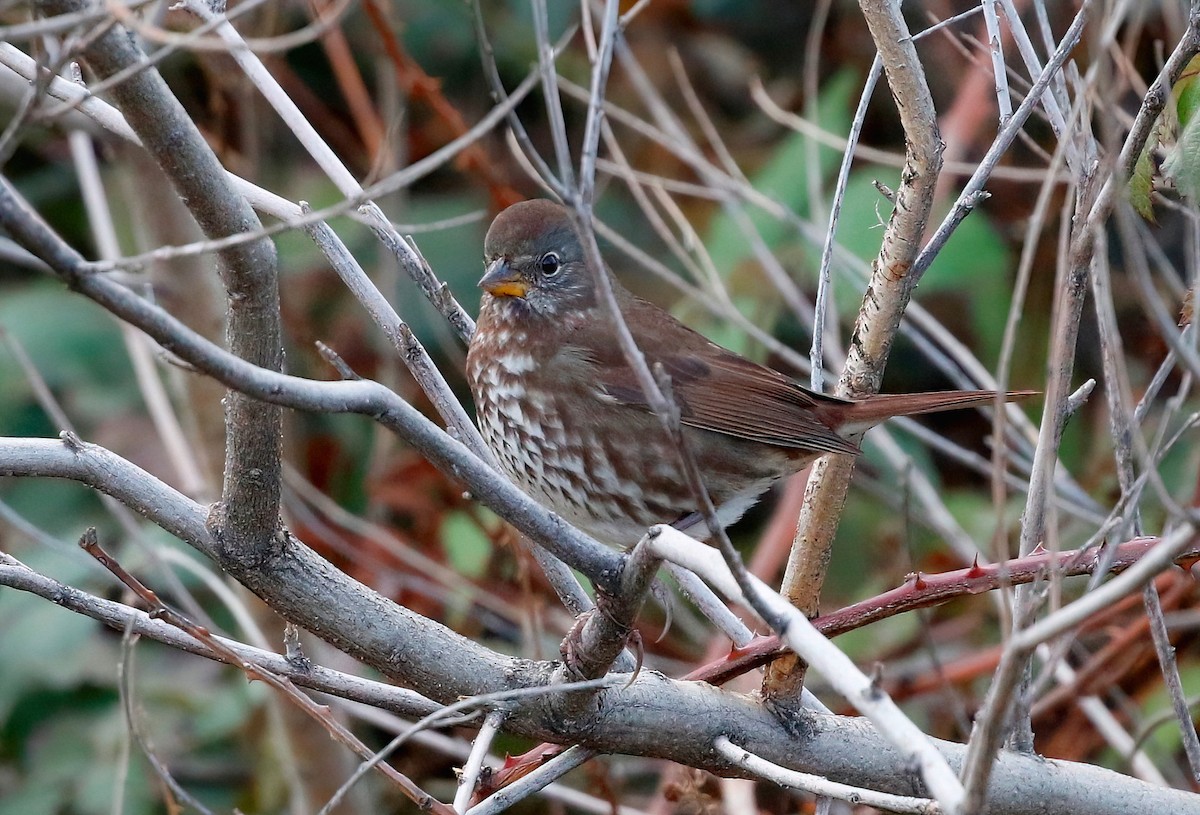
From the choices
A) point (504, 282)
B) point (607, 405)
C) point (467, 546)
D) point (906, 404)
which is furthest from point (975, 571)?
point (467, 546)

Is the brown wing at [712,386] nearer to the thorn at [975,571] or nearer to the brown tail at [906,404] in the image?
the brown tail at [906,404]

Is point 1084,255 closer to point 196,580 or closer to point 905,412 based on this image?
point 905,412

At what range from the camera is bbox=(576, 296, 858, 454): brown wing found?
3127 millimetres

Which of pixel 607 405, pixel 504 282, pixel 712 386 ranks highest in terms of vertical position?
pixel 504 282

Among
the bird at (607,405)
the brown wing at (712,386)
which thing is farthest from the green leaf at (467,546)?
the brown wing at (712,386)

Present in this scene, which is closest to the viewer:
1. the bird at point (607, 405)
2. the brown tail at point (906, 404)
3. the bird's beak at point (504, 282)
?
the brown tail at point (906, 404)

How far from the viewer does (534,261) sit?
3.38 meters

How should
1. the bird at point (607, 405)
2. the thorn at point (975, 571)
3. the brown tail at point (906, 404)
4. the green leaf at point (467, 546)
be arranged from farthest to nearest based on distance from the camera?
the green leaf at point (467, 546), the bird at point (607, 405), the brown tail at point (906, 404), the thorn at point (975, 571)

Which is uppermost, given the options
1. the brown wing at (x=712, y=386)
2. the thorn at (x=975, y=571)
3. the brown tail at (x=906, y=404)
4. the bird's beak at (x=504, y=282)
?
the bird's beak at (x=504, y=282)

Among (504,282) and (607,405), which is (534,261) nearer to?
(504,282)

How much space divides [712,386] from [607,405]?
32cm

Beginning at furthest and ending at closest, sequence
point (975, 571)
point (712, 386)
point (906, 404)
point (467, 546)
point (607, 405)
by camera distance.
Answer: point (467, 546) → point (712, 386) → point (607, 405) → point (906, 404) → point (975, 571)

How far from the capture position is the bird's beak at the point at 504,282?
334 cm

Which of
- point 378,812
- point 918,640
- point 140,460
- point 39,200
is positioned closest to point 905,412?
point 918,640
